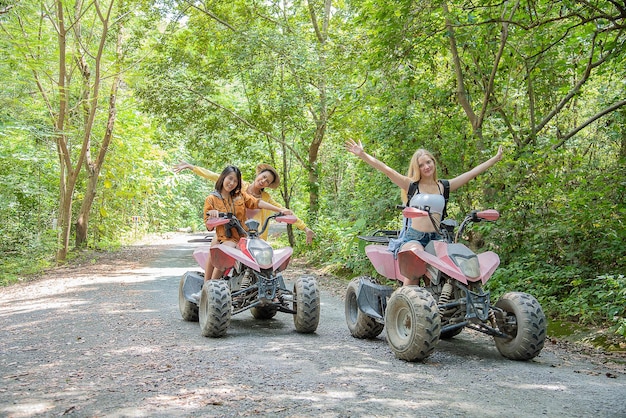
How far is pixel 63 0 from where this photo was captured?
1620cm

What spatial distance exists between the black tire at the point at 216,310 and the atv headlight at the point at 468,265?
8.15ft

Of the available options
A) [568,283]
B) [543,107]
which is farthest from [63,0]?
[568,283]

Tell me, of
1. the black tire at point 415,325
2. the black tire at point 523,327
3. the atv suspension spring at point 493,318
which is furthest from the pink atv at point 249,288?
the black tire at point 523,327

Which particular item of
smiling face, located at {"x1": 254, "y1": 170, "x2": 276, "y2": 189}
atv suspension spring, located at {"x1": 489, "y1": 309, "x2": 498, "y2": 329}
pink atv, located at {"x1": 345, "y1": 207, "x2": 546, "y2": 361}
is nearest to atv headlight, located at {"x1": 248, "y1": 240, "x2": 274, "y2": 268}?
smiling face, located at {"x1": 254, "y1": 170, "x2": 276, "y2": 189}

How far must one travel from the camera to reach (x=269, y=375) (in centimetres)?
502

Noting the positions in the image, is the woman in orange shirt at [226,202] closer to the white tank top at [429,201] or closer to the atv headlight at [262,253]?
the atv headlight at [262,253]

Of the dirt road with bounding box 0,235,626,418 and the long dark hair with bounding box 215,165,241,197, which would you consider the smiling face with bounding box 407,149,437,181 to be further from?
the long dark hair with bounding box 215,165,241,197

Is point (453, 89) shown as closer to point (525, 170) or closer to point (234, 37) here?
point (525, 170)

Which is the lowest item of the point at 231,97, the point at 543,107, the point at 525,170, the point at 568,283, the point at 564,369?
the point at 564,369

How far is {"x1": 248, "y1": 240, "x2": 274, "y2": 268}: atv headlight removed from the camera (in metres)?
6.92

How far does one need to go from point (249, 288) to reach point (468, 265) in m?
2.51

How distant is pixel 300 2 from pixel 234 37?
2561 millimetres

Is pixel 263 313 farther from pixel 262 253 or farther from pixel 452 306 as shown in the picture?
pixel 452 306

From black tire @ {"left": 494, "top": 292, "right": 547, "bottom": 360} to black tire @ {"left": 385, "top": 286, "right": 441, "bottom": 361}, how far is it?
732 millimetres
